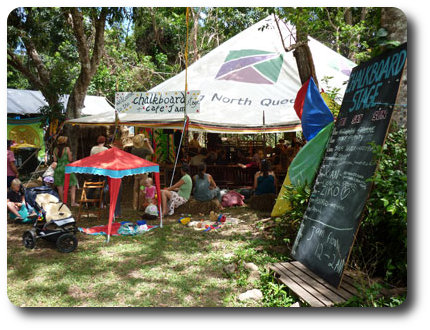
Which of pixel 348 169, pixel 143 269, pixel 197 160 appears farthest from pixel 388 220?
pixel 197 160

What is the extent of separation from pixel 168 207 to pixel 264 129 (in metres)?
A: 3.08

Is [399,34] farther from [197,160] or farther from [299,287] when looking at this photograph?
[197,160]

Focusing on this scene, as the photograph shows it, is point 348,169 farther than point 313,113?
No

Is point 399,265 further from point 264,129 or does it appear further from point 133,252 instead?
point 264,129

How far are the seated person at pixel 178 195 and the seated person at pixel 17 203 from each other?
255cm

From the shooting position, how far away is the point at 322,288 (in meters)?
3.61

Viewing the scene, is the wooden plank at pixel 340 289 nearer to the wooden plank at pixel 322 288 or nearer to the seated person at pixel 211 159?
the wooden plank at pixel 322 288

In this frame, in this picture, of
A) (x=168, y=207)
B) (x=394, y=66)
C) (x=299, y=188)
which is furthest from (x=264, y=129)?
(x=394, y=66)

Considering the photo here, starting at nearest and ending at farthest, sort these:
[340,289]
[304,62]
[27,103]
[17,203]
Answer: [340,289]
[304,62]
[17,203]
[27,103]

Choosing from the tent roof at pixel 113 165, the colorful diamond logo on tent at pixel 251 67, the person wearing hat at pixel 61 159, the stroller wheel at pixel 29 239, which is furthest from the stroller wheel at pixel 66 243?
the colorful diamond logo on tent at pixel 251 67

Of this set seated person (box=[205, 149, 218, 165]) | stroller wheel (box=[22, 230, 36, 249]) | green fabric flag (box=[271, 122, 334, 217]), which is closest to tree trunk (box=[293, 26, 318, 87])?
green fabric flag (box=[271, 122, 334, 217])

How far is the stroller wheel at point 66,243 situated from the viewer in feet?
17.6

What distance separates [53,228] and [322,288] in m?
4.12

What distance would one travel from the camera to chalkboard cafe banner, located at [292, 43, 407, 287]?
11.8ft
